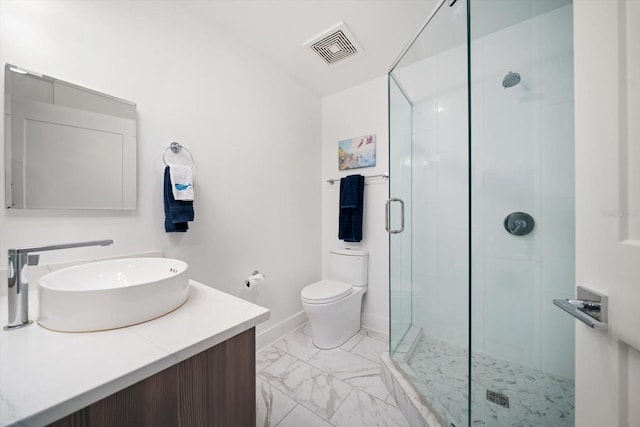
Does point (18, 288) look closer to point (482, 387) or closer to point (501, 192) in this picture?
point (482, 387)

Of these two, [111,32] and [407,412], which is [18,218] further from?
[407,412]

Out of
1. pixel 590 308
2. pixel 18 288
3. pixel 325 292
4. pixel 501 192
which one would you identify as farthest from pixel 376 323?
pixel 18 288

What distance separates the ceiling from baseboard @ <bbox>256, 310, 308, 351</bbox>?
2.19 meters

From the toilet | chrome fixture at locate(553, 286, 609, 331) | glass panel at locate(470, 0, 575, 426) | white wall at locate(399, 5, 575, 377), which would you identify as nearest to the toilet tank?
the toilet

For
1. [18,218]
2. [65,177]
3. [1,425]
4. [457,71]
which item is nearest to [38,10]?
[65,177]

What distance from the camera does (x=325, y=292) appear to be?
70.5 inches

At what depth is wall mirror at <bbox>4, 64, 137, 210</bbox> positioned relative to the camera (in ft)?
2.95

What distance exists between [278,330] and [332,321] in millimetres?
498

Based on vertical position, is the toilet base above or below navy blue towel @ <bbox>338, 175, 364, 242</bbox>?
below

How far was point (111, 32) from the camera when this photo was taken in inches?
44.1

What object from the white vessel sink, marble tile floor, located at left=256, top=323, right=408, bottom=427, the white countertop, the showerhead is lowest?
marble tile floor, located at left=256, top=323, right=408, bottom=427

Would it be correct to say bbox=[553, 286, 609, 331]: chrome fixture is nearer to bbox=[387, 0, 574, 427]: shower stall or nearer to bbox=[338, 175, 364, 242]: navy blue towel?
bbox=[387, 0, 574, 427]: shower stall

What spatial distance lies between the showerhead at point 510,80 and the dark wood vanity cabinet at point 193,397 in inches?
74.2

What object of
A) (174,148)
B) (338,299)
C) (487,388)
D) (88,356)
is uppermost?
(174,148)
